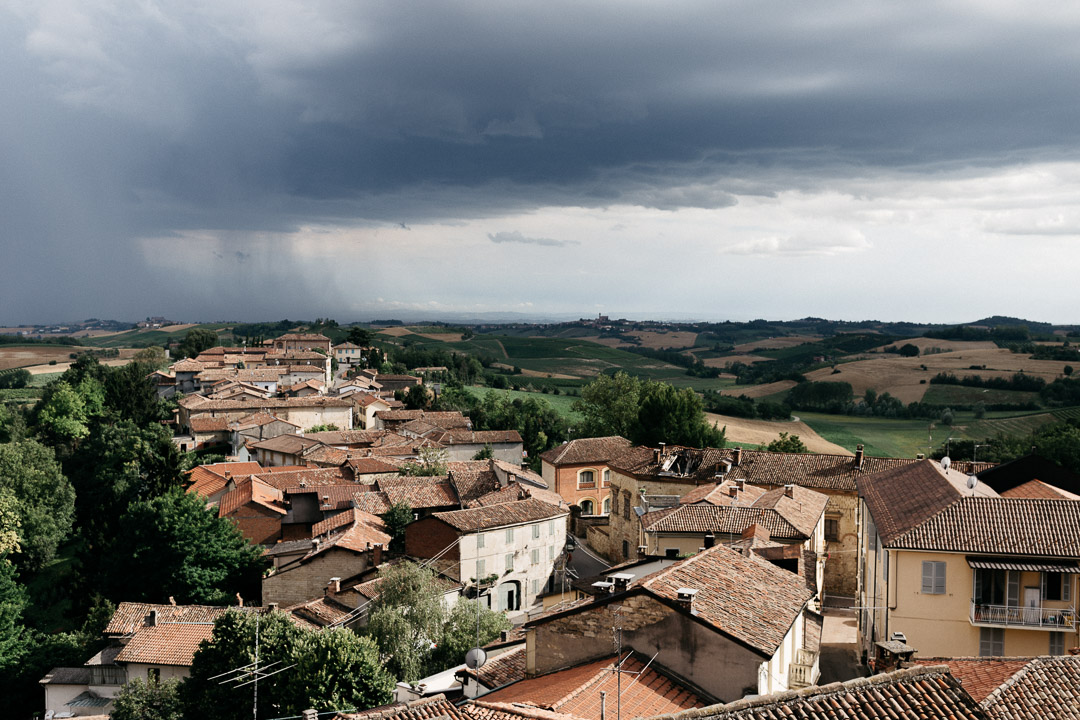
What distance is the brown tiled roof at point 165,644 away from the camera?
32844 millimetres

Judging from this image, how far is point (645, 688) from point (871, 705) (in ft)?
15.1

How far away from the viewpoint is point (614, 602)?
53.2ft

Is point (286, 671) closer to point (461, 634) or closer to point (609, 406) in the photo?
point (461, 634)

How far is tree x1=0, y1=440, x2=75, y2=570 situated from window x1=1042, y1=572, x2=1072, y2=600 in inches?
2049

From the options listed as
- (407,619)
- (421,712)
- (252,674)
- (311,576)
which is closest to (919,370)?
(311,576)

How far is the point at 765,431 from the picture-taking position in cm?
9331

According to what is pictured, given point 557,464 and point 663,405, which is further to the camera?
point 663,405

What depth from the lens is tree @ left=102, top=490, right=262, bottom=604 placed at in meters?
42.9

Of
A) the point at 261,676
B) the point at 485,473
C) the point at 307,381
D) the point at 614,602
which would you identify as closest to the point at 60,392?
the point at 307,381

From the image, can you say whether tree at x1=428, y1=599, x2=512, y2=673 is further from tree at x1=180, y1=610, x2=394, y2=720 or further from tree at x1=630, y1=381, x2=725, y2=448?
tree at x1=630, y1=381, x2=725, y2=448

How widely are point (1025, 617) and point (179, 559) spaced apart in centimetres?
3752

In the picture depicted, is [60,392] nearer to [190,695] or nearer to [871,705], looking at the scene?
[190,695]

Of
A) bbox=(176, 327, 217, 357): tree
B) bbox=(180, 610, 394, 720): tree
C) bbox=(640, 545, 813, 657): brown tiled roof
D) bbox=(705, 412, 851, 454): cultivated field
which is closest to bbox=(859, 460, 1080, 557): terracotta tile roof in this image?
bbox=(640, 545, 813, 657): brown tiled roof

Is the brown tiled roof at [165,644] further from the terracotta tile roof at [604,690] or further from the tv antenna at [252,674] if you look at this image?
the terracotta tile roof at [604,690]
